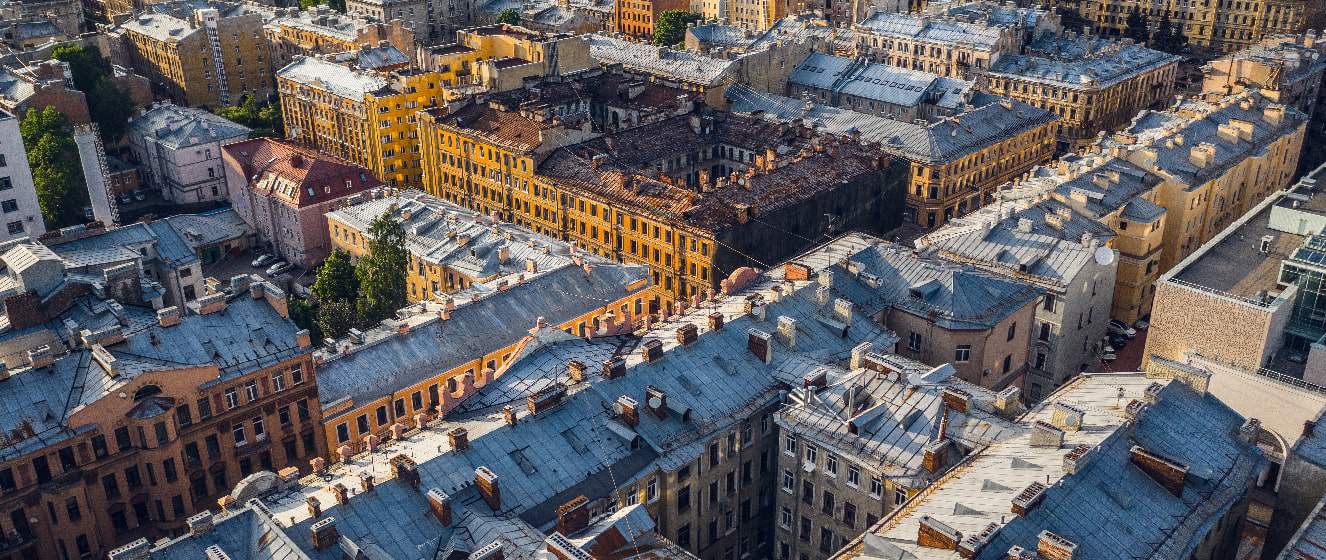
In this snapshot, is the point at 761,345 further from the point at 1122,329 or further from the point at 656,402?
the point at 1122,329

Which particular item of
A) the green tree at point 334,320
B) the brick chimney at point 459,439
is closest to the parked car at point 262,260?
the green tree at point 334,320

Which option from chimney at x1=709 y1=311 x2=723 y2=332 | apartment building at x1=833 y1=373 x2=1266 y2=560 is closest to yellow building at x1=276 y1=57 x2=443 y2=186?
chimney at x1=709 y1=311 x2=723 y2=332

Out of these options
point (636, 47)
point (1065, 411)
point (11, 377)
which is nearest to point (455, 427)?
point (11, 377)

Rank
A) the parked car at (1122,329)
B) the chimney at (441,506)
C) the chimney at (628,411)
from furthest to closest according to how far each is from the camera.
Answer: the parked car at (1122,329)
the chimney at (628,411)
the chimney at (441,506)

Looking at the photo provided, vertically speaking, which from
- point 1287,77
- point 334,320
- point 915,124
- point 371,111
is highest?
point 1287,77

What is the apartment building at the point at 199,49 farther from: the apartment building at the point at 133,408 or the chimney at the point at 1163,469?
the chimney at the point at 1163,469

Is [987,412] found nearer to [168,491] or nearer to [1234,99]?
[168,491]

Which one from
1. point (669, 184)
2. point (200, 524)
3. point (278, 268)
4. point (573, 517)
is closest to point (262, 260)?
point (278, 268)
